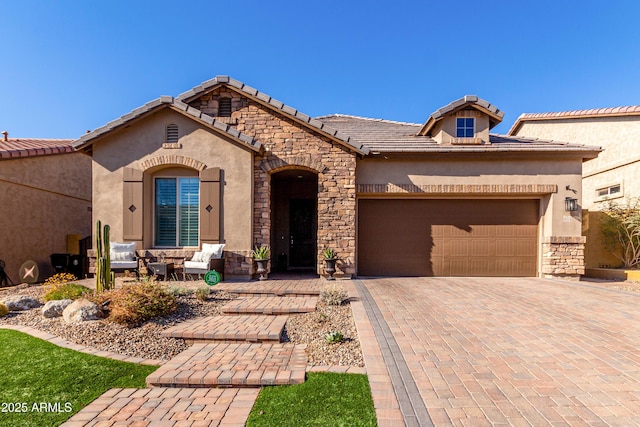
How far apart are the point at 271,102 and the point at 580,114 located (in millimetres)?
13773

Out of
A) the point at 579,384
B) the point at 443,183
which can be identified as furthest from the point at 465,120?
the point at 579,384

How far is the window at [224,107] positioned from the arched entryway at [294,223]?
9.77ft

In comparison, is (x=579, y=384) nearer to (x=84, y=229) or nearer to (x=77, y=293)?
(x=77, y=293)

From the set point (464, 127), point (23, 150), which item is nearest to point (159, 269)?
point (23, 150)

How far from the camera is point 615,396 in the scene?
2998 mm

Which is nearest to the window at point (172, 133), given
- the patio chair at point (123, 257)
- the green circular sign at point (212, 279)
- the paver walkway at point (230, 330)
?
the patio chair at point (123, 257)

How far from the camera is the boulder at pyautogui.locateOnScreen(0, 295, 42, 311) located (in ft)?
19.0

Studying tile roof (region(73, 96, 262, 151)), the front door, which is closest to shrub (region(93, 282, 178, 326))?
tile roof (region(73, 96, 262, 151))

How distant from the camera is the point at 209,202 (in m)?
8.67

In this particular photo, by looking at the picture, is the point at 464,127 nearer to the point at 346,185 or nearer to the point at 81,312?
the point at 346,185

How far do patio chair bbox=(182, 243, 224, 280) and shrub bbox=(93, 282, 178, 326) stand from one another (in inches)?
94.4

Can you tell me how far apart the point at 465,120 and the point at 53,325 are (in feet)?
37.9

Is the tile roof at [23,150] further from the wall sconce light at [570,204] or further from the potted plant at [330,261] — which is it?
the wall sconce light at [570,204]

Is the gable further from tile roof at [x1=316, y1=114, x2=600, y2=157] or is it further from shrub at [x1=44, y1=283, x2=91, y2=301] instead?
shrub at [x1=44, y1=283, x2=91, y2=301]
